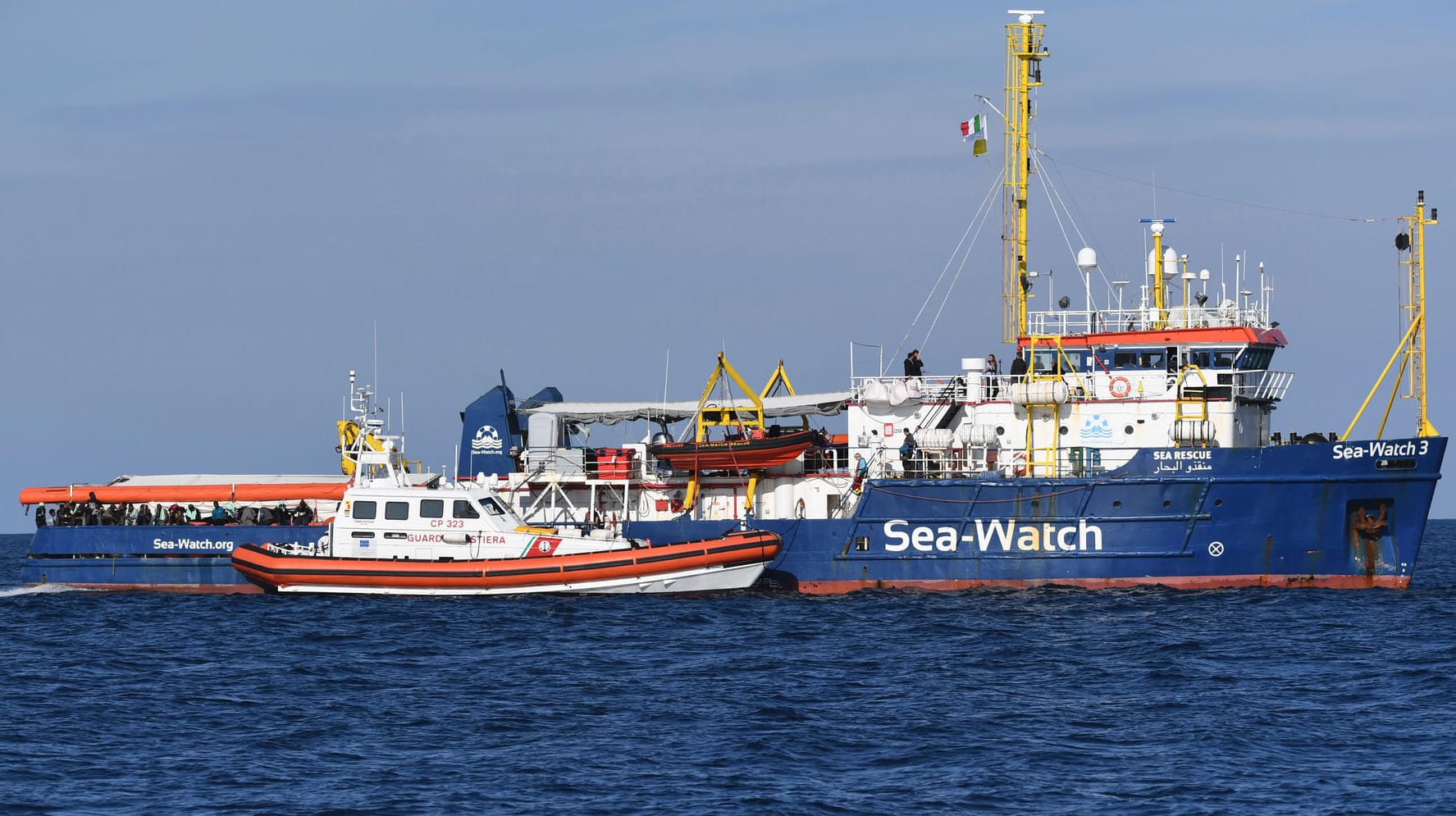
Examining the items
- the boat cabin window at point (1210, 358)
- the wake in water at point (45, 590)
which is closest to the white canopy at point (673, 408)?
the boat cabin window at point (1210, 358)

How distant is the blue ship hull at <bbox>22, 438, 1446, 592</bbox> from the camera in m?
33.3

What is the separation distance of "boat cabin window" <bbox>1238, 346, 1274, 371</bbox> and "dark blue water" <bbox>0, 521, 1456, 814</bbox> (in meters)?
5.04

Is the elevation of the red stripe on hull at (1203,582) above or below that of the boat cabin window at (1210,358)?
below

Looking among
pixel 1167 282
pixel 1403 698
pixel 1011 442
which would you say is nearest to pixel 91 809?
pixel 1403 698

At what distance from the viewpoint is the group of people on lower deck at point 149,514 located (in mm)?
38938

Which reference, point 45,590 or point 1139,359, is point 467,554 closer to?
point 45,590

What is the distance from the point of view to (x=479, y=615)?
106 ft

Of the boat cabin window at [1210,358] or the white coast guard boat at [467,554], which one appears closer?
the white coast guard boat at [467,554]

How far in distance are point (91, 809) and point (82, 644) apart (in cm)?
1344

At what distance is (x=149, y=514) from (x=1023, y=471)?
2025 centimetres

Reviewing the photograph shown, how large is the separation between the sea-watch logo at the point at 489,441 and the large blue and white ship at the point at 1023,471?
0.04m

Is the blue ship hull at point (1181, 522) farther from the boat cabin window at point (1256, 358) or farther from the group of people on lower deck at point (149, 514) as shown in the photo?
the group of people on lower deck at point (149, 514)

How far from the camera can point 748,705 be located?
23000 millimetres

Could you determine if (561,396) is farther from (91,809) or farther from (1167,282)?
(91,809)
